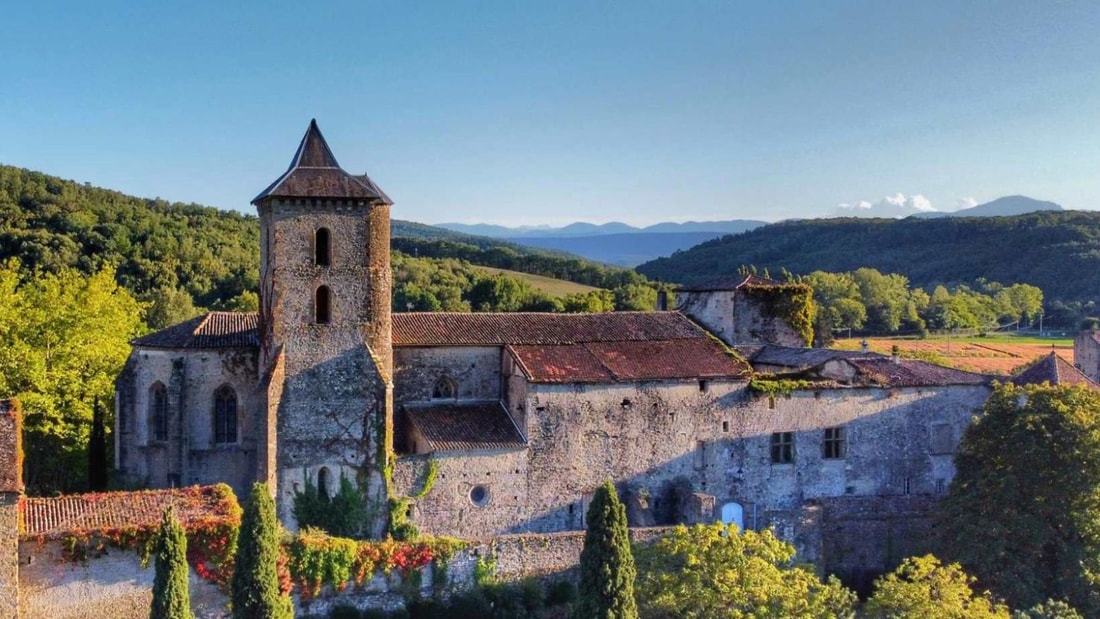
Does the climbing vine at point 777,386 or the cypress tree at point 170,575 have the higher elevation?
the climbing vine at point 777,386

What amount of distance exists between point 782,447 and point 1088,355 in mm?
25969

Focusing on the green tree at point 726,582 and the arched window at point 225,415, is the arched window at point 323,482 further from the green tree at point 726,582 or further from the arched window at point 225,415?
the green tree at point 726,582

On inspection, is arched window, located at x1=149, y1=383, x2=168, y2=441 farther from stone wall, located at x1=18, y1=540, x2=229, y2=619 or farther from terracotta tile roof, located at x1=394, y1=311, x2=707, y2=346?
stone wall, located at x1=18, y1=540, x2=229, y2=619

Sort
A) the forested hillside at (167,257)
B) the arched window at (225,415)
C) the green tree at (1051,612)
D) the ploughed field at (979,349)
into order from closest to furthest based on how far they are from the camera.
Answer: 1. the green tree at (1051,612)
2. the arched window at (225,415)
3. the forested hillside at (167,257)
4. the ploughed field at (979,349)

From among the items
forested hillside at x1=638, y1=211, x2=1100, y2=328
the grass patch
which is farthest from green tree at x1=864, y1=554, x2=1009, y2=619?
forested hillside at x1=638, y1=211, x2=1100, y2=328

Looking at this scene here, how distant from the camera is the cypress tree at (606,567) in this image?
25219 millimetres

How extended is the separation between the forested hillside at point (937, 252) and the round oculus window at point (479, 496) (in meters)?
85.2

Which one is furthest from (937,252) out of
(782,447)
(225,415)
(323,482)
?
(225,415)

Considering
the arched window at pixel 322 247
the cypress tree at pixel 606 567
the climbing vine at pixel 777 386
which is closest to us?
the cypress tree at pixel 606 567

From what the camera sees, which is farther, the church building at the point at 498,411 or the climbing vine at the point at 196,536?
the church building at the point at 498,411

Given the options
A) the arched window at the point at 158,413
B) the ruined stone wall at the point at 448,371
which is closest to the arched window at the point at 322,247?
the ruined stone wall at the point at 448,371

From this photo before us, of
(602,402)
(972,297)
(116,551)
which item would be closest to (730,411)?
(602,402)

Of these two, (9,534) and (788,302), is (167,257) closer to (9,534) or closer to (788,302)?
(788,302)

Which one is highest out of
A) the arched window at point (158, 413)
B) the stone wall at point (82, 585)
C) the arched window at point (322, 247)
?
the arched window at point (322, 247)
